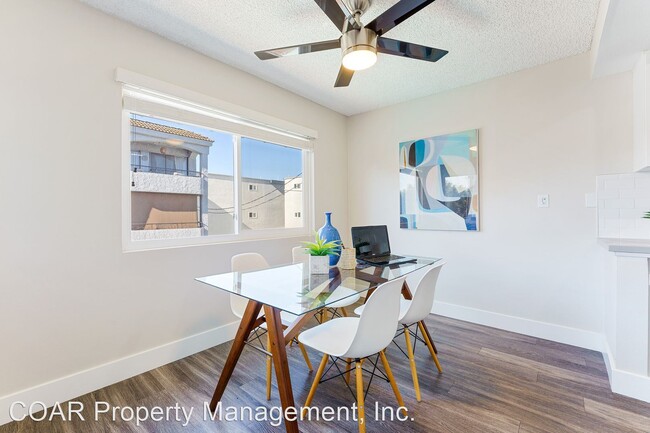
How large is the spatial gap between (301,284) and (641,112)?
2653 mm

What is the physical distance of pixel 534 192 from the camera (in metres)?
2.66

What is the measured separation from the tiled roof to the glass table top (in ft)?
4.21

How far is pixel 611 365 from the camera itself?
6.31ft

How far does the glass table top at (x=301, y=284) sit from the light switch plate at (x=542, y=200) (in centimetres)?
135

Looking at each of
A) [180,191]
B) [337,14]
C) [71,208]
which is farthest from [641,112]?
[71,208]

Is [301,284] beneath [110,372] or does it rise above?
above

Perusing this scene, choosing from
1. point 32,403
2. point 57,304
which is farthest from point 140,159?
point 32,403

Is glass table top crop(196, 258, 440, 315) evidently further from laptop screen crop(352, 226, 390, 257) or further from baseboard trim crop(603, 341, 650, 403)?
baseboard trim crop(603, 341, 650, 403)

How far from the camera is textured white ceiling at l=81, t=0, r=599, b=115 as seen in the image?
1846 millimetres

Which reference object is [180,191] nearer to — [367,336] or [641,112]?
[367,336]

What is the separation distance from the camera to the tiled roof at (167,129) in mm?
2172

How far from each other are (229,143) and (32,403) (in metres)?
2.18

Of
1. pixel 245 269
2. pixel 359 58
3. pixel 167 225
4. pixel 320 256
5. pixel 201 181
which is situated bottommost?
pixel 245 269

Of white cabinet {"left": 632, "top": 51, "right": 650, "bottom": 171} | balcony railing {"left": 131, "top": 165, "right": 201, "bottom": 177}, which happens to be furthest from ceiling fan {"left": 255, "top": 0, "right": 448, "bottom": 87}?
white cabinet {"left": 632, "top": 51, "right": 650, "bottom": 171}
